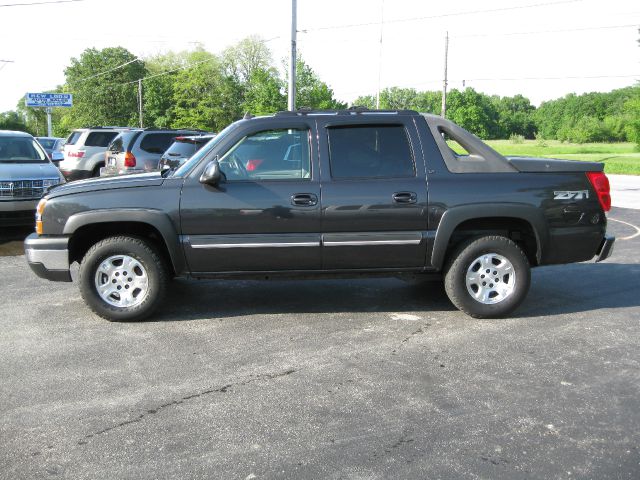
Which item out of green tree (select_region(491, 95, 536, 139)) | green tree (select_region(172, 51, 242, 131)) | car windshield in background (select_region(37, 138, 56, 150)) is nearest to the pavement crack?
car windshield in background (select_region(37, 138, 56, 150))

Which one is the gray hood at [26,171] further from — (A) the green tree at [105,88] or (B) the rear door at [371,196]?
(A) the green tree at [105,88]

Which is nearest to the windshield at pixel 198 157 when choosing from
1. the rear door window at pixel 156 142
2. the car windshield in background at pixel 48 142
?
the rear door window at pixel 156 142

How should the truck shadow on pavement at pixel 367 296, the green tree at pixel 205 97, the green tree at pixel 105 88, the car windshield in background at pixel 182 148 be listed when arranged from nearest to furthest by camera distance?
the truck shadow on pavement at pixel 367 296 < the car windshield in background at pixel 182 148 < the green tree at pixel 205 97 < the green tree at pixel 105 88

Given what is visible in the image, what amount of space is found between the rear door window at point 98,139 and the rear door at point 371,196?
1473 centimetres

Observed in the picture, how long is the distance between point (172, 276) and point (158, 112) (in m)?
75.2

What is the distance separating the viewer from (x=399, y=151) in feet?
18.5

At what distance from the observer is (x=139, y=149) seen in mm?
15195

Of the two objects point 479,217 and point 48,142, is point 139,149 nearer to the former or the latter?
point 479,217

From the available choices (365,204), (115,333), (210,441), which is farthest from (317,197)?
(210,441)

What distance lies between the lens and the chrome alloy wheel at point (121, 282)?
558 centimetres

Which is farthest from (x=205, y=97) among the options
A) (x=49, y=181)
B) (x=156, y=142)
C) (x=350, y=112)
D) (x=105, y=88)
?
(x=350, y=112)

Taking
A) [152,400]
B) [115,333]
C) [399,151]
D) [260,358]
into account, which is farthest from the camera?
[399,151]

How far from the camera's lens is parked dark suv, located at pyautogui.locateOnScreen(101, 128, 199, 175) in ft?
49.3

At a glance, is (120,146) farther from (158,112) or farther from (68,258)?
(158,112)
